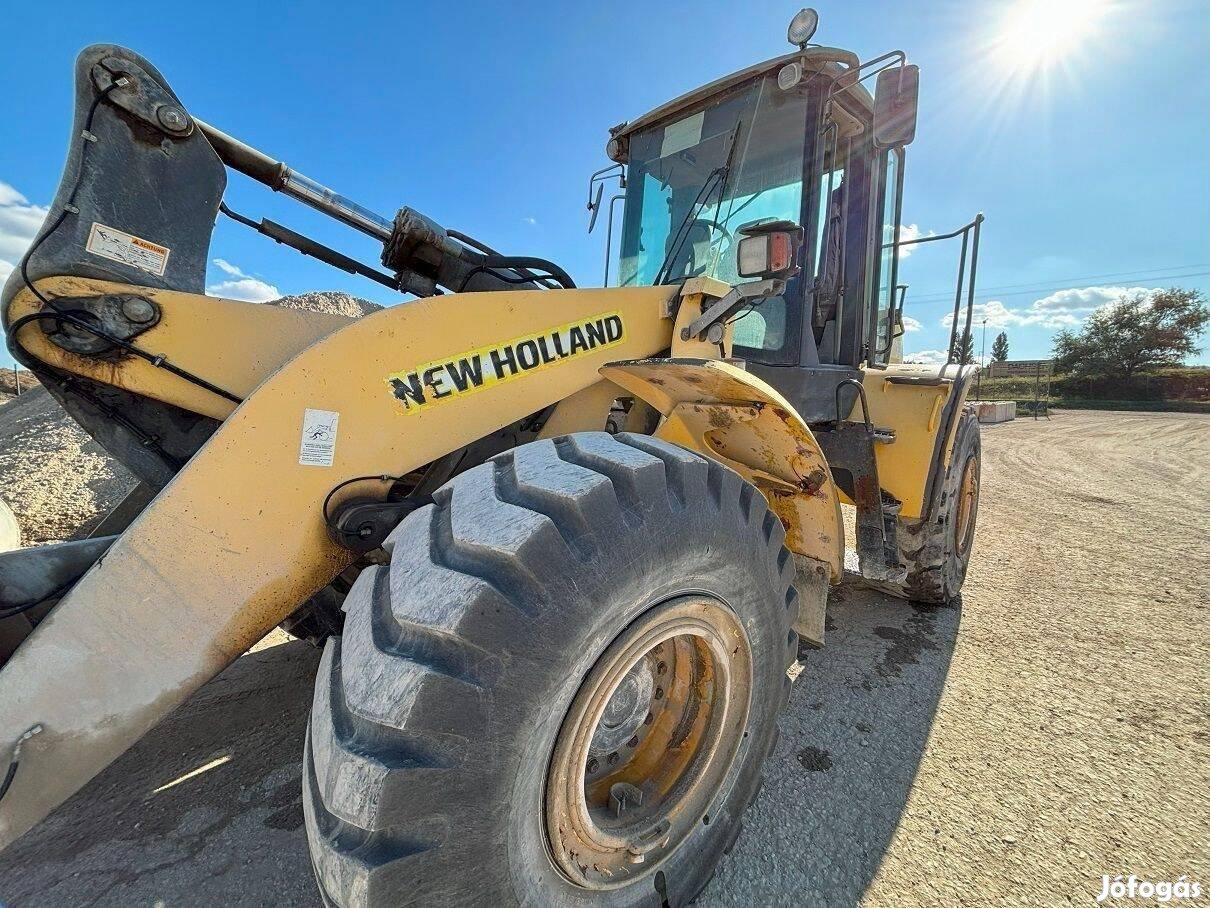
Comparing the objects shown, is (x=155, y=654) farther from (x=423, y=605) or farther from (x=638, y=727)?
(x=638, y=727)

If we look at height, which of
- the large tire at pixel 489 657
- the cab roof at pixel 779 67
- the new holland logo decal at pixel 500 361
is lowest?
the large tire at pixel 489 657

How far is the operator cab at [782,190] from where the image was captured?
2.60 meters

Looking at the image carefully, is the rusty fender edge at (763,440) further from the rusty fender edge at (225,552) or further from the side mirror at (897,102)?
the side mirror at (897,102)

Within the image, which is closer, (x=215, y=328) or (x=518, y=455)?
(x=518, y=455)

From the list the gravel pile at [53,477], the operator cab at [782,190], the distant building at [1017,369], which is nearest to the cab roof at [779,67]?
the operator cab at [782,190]

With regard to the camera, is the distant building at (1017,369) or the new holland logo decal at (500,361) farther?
the distant building at (1017,369)

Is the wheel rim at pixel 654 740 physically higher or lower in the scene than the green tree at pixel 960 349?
lower

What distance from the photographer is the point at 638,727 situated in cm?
158

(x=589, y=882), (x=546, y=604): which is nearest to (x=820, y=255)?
(x=546, y=604)

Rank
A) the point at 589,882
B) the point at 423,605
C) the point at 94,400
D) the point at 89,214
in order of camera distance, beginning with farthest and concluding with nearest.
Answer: the point at 94,400 → the point at 89,214 → the point at 589,882 → the point at 423,605

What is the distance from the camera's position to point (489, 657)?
38.3 inches

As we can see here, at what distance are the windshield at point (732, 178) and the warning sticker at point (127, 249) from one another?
1942 mm

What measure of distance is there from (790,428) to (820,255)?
4.44 ft

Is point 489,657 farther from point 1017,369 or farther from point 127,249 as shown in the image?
point 1017,369
